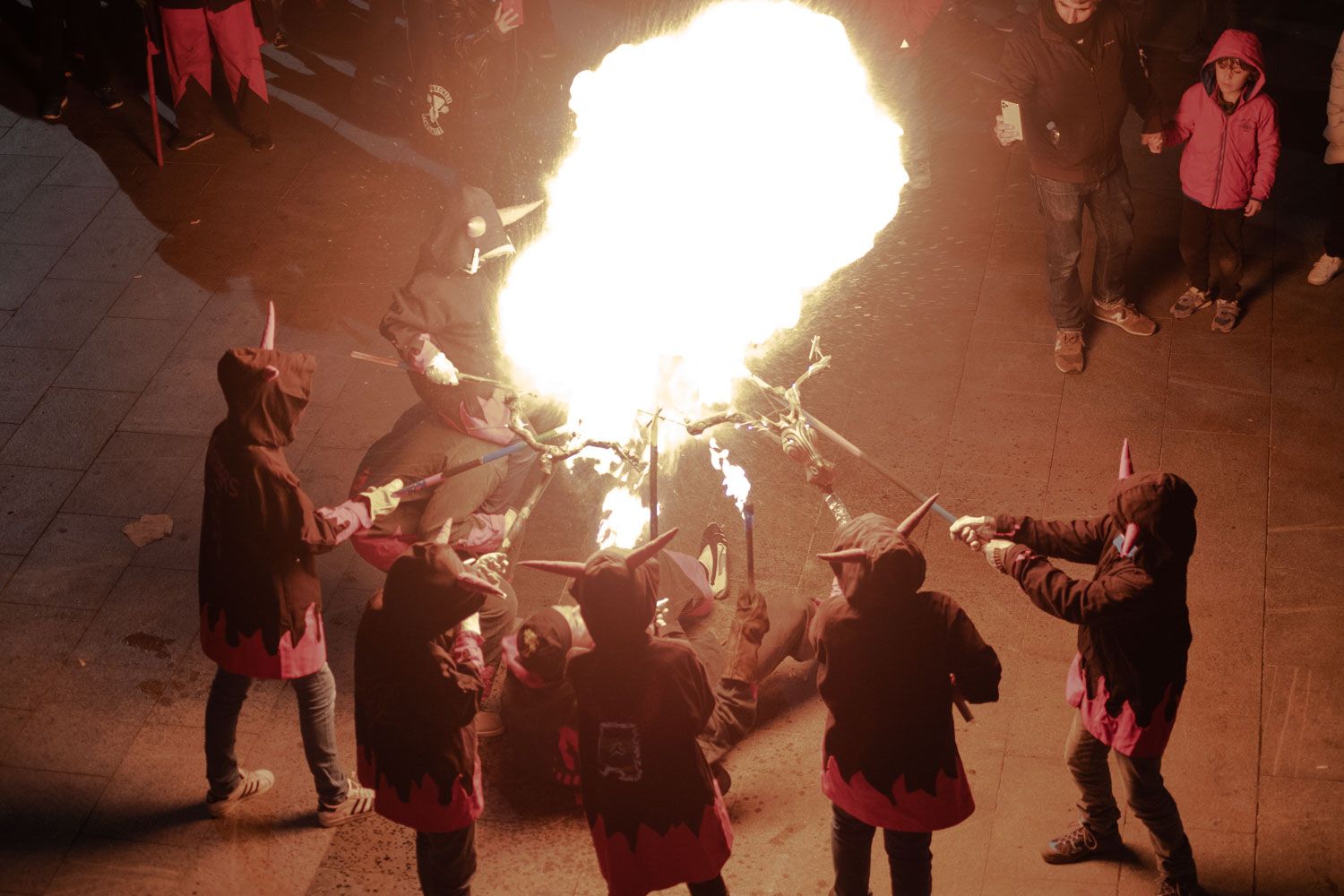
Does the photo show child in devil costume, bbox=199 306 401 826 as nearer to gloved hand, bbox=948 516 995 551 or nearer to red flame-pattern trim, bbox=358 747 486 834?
red flame-pattern trim, bbox=358 747 486 834

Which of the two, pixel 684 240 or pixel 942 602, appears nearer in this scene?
pixel 942 602

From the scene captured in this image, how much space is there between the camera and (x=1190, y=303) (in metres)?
8.72

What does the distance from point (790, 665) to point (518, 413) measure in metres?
1.89

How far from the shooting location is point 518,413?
7328mm

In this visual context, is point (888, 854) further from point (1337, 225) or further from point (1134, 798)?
point (1337, 225)

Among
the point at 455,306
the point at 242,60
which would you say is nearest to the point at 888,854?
the point at 455,306

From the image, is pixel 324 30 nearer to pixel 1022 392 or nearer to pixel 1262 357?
pixel 1022 392

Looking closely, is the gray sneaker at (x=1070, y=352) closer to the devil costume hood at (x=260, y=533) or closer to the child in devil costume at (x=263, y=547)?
the child in devil costume at (x=263, y=547)

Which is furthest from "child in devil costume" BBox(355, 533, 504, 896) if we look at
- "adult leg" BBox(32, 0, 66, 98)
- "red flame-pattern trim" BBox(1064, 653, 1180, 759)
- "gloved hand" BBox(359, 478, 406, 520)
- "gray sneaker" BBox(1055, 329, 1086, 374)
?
"adult leg" BBox(32, 0, 66, 98)

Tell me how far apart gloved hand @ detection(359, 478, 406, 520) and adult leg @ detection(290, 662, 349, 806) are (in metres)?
0.75

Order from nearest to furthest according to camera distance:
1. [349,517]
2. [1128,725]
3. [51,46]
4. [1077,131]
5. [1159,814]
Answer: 1. [1128,725]
2. [1159,814]
3. [349,517]
4. [1077,131]
5. [51,46]

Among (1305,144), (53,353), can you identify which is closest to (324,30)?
(53,353)

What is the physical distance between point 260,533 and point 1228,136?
225 inches

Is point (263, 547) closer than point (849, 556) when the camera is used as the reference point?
No
